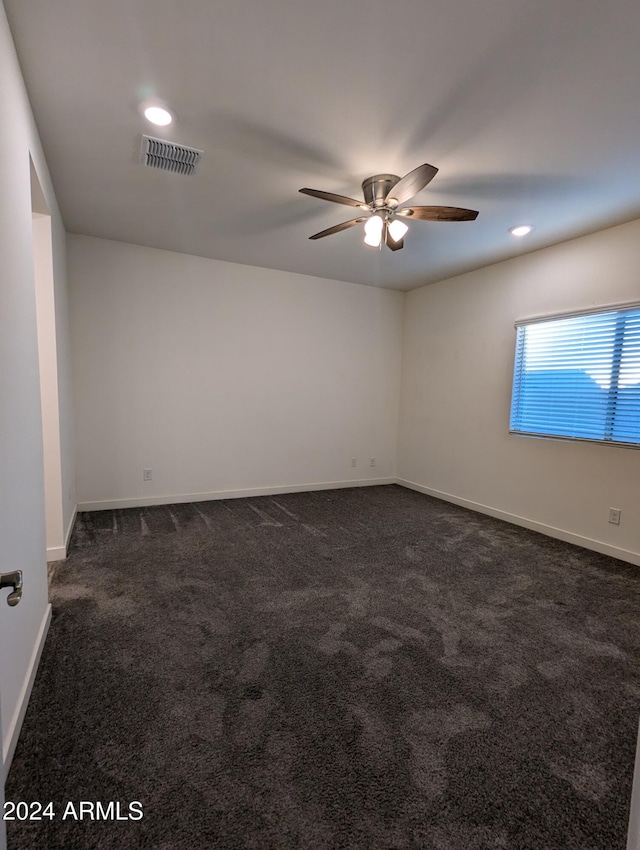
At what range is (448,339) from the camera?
4.78m

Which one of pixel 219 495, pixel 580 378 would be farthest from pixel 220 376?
pixel 580 378

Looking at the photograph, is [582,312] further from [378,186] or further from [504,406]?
[378,186]

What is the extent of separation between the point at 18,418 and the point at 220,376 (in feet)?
9.60

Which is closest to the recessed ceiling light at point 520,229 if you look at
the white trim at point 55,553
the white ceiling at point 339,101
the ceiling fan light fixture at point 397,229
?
the white ceiling at point 339,101

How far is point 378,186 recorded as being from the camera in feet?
8.48

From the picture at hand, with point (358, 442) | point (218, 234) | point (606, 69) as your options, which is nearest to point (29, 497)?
point (218, 234)

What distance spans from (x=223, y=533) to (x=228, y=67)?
10.1 ft

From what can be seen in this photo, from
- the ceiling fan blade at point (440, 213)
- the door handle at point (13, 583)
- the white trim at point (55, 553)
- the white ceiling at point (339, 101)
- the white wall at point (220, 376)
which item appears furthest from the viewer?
the white wall at point (220, 376)

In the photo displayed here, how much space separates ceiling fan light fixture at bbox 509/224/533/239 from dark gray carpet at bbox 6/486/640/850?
2.64 m

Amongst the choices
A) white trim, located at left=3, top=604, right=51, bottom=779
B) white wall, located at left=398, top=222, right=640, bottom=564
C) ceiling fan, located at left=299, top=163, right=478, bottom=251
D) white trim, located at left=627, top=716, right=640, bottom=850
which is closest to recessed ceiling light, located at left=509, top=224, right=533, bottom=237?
white wall, located at left=398, top=222, right=640, bottom=564

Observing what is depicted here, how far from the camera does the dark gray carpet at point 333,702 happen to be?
1.23 m

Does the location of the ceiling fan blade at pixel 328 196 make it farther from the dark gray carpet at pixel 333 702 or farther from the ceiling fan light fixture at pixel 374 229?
the dark gray carpet at pixel 333 702

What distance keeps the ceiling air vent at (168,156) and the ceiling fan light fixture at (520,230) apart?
245cm

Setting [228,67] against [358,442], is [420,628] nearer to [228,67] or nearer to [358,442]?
[228,67]
